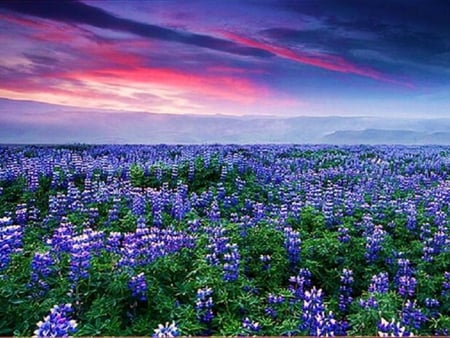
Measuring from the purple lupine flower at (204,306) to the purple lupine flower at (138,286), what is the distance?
28 centimetres

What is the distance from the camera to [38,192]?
18.5 feet

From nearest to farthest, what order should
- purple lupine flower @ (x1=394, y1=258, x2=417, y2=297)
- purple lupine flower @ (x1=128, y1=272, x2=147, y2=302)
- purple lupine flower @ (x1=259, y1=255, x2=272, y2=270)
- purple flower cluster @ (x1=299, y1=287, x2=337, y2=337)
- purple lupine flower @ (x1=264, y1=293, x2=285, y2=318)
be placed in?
purple flower cluster @ (x1=299, y1=287, x2=337, y2=337), purple lupine flower @ (x1=128, y1=272, x2=147, y2=302), purple lupine flower @ (x1=264, y1=293, x2=285, y2=318), purple lupine flower @ (x1=394, y1=258, x2=417, y2=297), purple lupine flower @ (x1=259, y1=255, x2=272, y2=270)

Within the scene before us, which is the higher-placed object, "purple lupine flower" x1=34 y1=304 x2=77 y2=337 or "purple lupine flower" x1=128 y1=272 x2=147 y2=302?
"purple lupine flower" x1=34 y1=304 x2=77 y2=337

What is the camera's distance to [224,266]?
2.92m

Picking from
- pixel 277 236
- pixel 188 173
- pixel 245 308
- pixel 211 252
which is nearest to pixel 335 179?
pixel 188 173

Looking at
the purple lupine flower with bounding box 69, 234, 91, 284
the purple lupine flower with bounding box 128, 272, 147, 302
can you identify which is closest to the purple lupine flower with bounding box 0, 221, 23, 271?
the purple lupine flower with bounding box 69, 234, 91, 284

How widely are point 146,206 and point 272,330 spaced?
256cm

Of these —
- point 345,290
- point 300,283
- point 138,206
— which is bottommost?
point 345,290

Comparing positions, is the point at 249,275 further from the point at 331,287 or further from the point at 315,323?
the point at 315,323

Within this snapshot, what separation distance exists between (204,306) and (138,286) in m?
0.36

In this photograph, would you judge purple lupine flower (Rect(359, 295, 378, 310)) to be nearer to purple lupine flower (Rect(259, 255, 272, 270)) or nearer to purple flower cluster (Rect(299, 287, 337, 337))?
purple flower cluster (Rect(299, 287, 337, 337))

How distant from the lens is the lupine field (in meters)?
2.48

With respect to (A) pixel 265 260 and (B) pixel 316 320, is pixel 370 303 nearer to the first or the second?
(B) pixel 316 320

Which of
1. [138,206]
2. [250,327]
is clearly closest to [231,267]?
[250,327]
